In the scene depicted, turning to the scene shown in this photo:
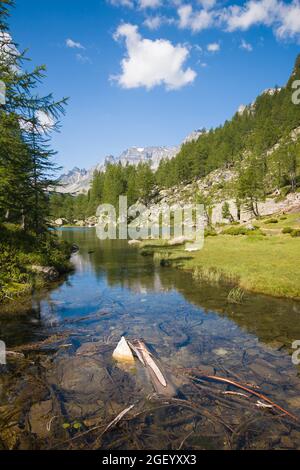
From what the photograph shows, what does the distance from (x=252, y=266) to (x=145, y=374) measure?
55.4 ft

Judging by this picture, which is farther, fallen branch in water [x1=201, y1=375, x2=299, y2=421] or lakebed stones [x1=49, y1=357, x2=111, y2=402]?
lakebed stones [x1=49, y1=357, x2=111, y2=402]

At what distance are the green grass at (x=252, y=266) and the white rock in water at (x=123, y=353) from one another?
11.2 metres

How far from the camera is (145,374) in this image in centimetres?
882

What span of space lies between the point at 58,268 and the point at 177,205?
8956cm

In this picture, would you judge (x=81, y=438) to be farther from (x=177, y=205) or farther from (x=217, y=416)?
(x=177, y=205)

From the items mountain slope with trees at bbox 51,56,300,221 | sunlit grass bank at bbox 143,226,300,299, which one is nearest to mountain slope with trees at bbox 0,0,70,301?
sunlit grass bank at bbox 143,226,300,299

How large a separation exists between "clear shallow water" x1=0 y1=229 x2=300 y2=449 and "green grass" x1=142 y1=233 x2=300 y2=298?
5.88 ft

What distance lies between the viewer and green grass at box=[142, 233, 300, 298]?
1822cm

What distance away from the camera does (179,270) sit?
27359mm

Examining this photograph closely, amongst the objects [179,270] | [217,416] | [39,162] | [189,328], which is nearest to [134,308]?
[189,328]

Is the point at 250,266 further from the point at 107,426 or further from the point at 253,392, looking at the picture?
the point at 107,426

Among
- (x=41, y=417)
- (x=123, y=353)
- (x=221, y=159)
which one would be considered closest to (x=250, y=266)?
(x=123, y=353)

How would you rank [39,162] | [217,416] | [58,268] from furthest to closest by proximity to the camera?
[39,162] < [58,268] < [217,416]

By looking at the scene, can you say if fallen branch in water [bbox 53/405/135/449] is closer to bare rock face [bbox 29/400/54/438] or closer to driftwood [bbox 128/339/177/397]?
bare rock face [bbox 29/400/54/438]
